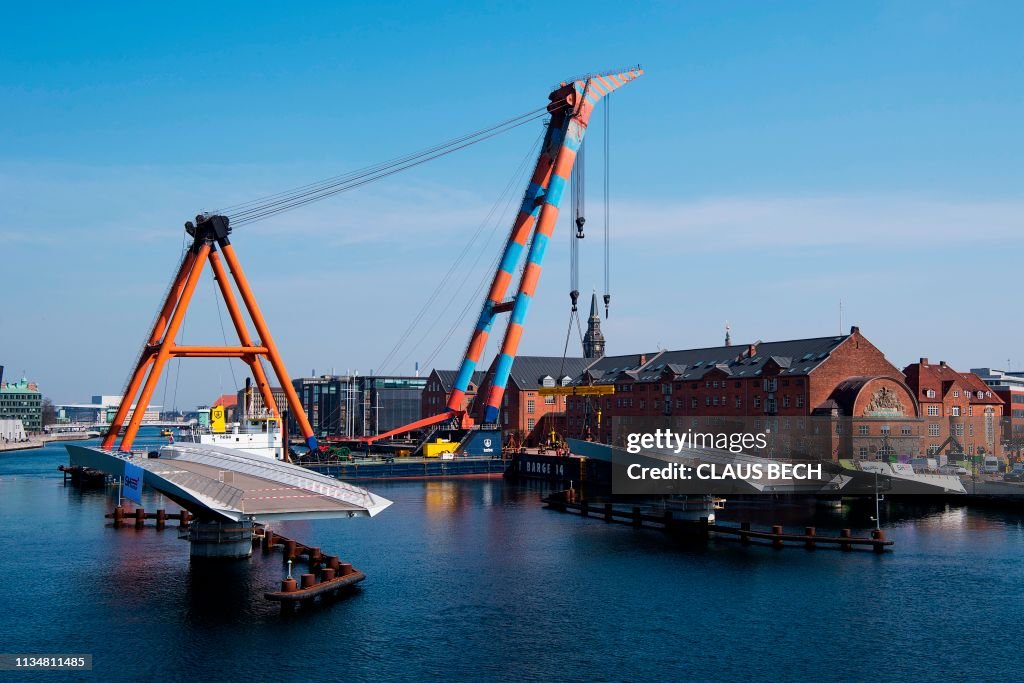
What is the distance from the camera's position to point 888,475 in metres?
57.0

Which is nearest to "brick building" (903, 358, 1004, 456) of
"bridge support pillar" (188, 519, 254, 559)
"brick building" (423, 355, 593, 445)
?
"brick building" (423, 355, 593, 445)

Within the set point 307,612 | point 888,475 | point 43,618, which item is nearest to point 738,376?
point 888,475

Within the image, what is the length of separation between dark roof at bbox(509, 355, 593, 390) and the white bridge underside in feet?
182

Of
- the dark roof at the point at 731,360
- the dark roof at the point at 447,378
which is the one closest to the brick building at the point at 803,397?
the dark roof at the point at 731,360

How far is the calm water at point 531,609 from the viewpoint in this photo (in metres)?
23.5

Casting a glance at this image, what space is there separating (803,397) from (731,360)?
9668 millimetres

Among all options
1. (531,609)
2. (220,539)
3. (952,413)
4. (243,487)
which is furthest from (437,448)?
(531,609)

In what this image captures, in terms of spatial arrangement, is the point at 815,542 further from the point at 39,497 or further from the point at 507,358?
the point at 39,497

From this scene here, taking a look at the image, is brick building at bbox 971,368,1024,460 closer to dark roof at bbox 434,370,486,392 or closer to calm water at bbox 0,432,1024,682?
calm water at bbox 0,432,1024,682

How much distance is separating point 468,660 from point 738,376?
52.1 metres

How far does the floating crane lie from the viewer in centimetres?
6575

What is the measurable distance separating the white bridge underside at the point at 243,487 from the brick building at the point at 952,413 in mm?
49501

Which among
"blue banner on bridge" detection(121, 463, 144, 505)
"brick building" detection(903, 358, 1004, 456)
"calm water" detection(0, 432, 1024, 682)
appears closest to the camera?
"calm water" detection(0, 432, 1024, 682)
